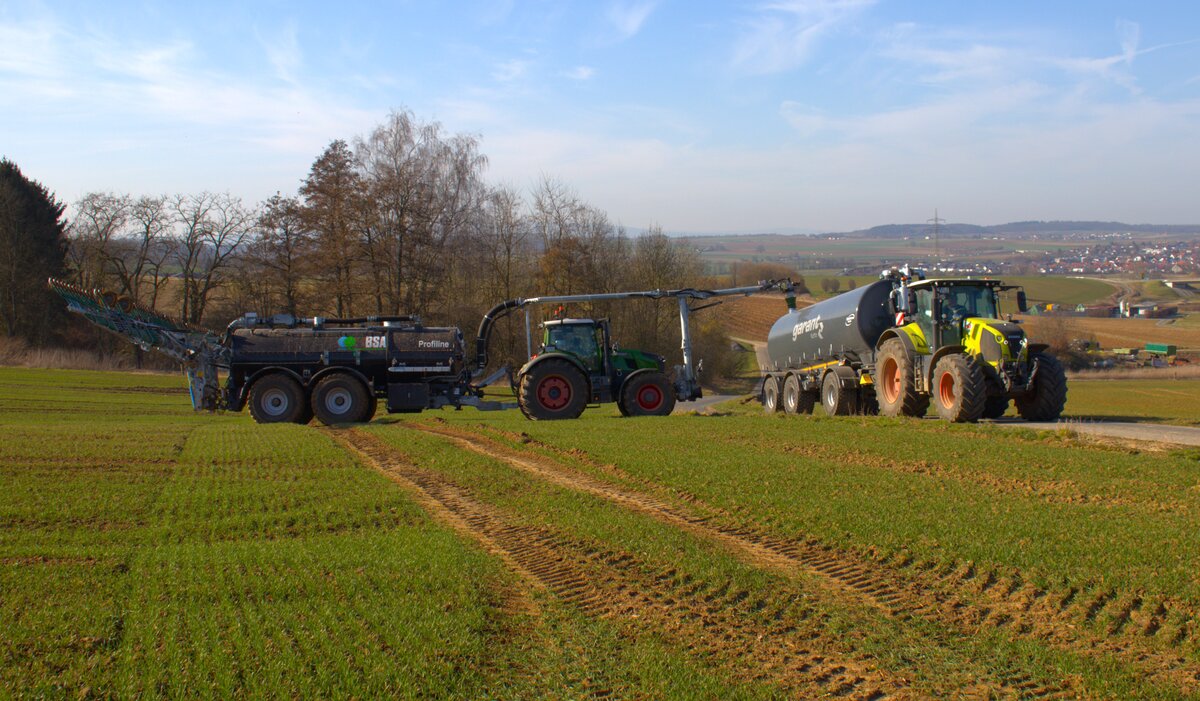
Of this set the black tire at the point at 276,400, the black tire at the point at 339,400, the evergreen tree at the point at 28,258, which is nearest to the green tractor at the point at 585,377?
the black tire at the point at 339,400

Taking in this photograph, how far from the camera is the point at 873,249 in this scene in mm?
146125

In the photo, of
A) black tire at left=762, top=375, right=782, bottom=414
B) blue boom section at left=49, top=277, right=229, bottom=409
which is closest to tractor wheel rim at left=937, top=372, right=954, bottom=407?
black tire at left=762, top=375, right=782, bottom=414

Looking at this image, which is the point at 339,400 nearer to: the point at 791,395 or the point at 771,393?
the point at 791,395

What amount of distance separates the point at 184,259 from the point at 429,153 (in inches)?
728

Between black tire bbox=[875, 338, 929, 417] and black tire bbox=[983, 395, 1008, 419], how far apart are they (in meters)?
1.18

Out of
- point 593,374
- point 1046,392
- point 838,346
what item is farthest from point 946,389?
point 593,374

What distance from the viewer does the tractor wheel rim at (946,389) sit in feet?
57.2

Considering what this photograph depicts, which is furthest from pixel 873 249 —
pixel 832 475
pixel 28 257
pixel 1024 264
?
pixel 832 475

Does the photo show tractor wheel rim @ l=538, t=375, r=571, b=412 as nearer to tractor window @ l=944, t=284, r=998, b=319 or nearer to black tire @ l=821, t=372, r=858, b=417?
black tire @ l=821, t=372, r=858, b=417

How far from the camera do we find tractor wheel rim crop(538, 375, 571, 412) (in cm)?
2247

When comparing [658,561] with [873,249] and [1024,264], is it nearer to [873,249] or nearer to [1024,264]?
[1024,264]

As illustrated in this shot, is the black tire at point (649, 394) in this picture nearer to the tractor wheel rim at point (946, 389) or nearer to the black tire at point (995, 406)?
the tractor wheel rim at point (946, 389)

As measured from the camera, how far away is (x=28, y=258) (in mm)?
50594

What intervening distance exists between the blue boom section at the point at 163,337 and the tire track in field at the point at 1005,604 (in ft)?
57.7
